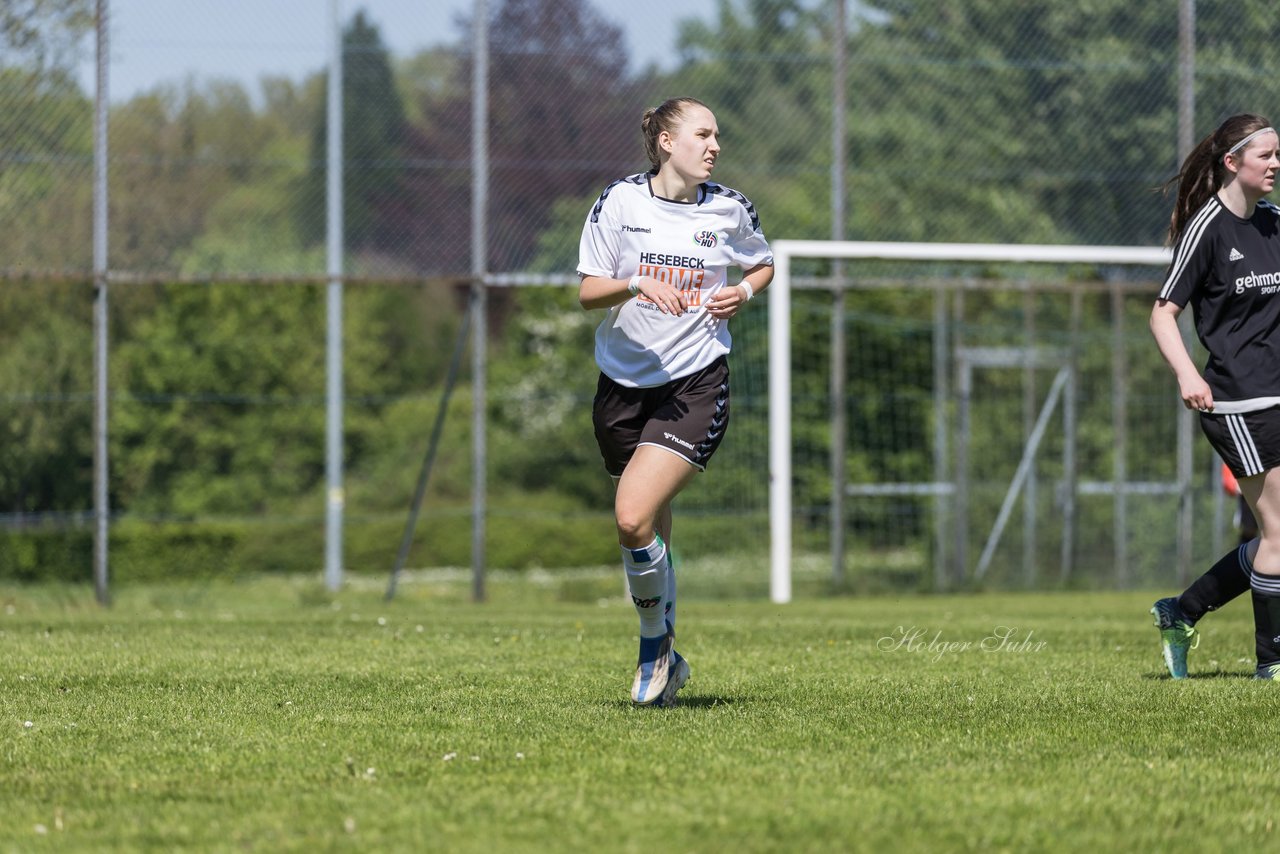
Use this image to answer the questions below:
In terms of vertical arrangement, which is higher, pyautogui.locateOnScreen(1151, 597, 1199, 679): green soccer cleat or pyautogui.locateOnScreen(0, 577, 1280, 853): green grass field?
pyautogui.locateOnScreen(1151, 597, 1199, 679): green soccer cleat

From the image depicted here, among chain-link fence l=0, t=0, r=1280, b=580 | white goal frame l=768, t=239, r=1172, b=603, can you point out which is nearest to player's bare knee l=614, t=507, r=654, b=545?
white goal frame l=768, t=239, r=1172, b=603

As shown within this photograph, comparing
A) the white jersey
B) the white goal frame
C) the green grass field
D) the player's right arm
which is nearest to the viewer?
the green grass field

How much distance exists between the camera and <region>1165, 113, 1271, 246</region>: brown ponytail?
6461 mm

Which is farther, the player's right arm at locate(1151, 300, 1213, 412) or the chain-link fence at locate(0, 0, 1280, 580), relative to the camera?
the chain-link fence at locate(0, 0, 1280, 580)

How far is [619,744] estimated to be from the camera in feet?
15.9

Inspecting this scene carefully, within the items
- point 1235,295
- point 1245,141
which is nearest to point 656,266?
point 1235,295

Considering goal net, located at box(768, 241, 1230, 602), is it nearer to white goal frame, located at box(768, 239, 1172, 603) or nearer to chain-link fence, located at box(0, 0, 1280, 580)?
white goal frame, located at box(768, 239, 1172, 603)

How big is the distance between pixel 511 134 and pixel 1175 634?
1063cm

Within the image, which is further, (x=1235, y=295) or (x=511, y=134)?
(x=511, y=134)

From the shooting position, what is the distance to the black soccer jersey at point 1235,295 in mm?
6238

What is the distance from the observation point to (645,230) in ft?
19.5

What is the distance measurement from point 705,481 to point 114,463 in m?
7.49

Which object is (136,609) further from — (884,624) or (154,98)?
(884,624)

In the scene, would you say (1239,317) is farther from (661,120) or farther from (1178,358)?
(661,120)
